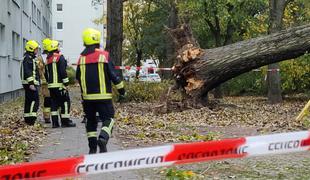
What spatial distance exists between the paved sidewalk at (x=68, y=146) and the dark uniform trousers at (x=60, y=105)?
0.34 m

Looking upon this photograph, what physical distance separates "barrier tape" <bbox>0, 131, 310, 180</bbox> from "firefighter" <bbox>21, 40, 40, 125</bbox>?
7487mm

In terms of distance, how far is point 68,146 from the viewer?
9250 mm

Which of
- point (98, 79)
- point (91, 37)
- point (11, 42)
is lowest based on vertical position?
point (98, 79)

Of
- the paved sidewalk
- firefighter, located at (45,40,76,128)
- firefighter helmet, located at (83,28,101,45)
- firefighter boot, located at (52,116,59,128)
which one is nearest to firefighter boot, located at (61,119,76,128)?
firefighter, located at (45,40,76,128)

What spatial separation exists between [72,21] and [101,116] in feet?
237

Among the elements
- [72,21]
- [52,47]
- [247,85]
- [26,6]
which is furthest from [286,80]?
[72,21]

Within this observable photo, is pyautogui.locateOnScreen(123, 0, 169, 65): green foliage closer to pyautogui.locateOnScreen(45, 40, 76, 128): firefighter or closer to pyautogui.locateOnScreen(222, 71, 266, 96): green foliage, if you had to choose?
pyautogui.locateOnScreen(222, 71, 266, 96): green foliage

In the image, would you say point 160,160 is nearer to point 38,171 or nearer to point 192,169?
point 38,171

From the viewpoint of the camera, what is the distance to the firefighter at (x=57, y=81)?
38.1 ft

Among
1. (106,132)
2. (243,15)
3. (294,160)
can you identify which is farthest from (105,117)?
(243,15)

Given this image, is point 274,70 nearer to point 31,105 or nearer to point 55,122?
point 55,122

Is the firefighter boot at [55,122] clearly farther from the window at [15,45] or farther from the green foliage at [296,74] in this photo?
the window at [15,45]

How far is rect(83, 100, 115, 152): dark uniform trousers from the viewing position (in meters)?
7.67

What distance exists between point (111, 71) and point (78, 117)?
7164 millimetres
